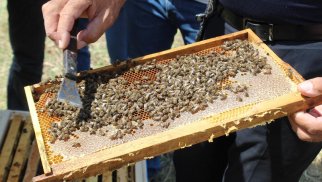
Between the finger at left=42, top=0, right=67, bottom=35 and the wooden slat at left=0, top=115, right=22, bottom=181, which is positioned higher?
the finger at left=42, top=0, right=67, bottom=35

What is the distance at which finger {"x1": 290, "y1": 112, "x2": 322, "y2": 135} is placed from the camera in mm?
1994

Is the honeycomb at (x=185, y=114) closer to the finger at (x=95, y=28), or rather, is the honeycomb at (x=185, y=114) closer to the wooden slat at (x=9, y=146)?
the finger at (x=95, y=28)

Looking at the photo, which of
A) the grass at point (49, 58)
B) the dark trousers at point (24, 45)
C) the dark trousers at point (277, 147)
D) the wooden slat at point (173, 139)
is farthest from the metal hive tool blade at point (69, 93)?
the grass at point (49, 58)

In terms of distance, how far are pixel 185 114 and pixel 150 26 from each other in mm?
1387

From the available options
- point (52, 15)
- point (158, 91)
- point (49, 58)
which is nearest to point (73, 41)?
point (52, 15)

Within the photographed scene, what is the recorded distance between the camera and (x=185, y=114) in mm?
2162

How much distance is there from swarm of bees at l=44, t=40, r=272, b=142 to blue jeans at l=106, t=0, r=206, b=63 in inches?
28.4

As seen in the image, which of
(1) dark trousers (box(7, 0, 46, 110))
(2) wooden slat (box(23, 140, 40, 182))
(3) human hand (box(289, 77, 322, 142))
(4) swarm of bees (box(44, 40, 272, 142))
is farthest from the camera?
(1) dark trousers (box(7, 0, 46, 110))

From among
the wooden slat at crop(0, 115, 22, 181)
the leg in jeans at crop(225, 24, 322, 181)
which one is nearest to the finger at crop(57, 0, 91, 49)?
the leg in jeans at crop(225, 24, 322, 181)

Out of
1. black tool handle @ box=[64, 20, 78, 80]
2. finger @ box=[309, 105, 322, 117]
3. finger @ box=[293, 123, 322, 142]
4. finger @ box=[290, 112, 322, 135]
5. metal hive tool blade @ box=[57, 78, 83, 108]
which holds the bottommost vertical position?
finger @ box=[293, 123, 322, 142]

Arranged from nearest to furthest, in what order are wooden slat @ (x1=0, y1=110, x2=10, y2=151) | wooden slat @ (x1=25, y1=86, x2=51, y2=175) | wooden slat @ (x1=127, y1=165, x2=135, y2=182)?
Result: wooden slat @ (x1=25, y1=86, x2=51, y2=175)
wooden slat @ (x1=127, y1=165, x2=135, y2=182)
wooden slat @ (x1=0, y1=110, x2=10, y2=151)

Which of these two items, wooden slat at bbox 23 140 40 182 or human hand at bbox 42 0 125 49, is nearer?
human hand at bbox 42 0 125 49

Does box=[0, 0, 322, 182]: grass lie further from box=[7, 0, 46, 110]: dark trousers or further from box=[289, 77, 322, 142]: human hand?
box=[289, 77, 322, 142]: human hand

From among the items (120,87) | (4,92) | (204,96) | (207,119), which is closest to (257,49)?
(204,96)
